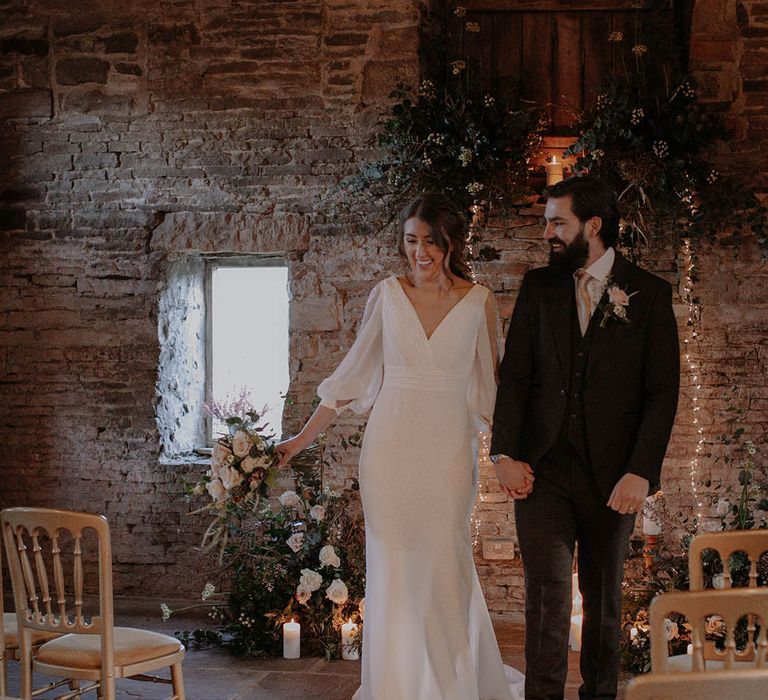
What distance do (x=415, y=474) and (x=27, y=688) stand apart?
4.98 ft

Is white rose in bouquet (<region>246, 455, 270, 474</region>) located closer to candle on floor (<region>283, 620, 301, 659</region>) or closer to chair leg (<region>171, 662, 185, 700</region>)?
chair leg (<region>171, 662, 185, 700</region>)

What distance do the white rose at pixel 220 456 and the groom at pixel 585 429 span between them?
1.17 meters

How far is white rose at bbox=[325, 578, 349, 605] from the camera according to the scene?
529 centimetres

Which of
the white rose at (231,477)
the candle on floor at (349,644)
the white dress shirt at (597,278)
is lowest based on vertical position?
the candle on floor at (349,644)

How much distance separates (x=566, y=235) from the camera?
3590 mm

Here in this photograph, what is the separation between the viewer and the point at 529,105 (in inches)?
245

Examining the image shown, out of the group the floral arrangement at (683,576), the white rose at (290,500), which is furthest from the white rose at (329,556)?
the floral arrangement at (683,576)

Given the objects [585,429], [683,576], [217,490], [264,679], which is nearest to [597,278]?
[585,429]

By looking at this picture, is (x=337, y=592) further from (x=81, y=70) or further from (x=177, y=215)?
(x=81, y=70)

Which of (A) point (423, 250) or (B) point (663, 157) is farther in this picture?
(B) point (663, 157)

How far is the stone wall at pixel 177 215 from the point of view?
19.8 ft

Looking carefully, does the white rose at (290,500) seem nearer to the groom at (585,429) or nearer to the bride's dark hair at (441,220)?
the bride's dark hair at (441,220)

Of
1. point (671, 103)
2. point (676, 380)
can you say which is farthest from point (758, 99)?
point (676, 380)

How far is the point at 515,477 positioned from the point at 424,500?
0.58m
